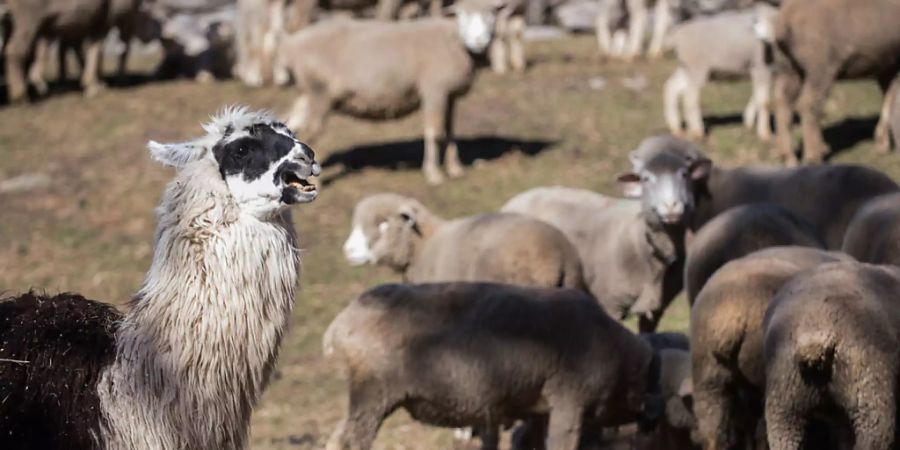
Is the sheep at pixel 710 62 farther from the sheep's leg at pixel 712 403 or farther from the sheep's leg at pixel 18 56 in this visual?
the sheep's leg at pixel 712 403

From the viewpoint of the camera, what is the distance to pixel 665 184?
1121cm

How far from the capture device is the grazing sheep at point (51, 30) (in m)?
22.4

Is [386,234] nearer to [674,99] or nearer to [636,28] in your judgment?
[674,99]

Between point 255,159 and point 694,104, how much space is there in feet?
44.3

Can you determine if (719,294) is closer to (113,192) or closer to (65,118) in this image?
(113,192)

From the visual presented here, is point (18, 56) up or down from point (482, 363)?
down

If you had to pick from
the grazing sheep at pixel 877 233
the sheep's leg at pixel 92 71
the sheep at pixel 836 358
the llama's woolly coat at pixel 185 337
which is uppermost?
the llama's woolly coat at pixel 185 337

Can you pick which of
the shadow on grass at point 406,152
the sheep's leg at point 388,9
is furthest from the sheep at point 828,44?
the sheep's leg at point 388,9

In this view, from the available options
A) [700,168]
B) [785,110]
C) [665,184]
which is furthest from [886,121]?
[665,184]

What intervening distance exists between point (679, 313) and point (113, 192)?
7.94m

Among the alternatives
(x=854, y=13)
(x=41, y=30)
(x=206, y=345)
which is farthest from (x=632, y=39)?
(x=206, y=345)

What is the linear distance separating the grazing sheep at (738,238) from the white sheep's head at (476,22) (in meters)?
7.30

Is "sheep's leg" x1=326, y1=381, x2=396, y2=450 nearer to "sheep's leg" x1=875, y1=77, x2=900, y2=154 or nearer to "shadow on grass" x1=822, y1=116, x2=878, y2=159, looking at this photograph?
"shadow on grass" x1=822, y1=116, x2=878, y2=159

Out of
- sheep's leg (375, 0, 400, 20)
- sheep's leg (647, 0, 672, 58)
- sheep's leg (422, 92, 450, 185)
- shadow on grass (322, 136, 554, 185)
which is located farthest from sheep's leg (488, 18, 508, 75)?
sheep's leg (422, 92, 450, 185)
